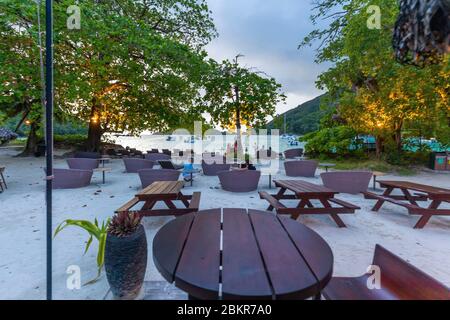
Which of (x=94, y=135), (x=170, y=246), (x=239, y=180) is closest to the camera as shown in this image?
(x=170, y=246)

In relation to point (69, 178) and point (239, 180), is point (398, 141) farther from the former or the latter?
point (69, 178)

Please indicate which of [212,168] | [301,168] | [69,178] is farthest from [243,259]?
[301,168]

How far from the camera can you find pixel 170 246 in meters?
1.55

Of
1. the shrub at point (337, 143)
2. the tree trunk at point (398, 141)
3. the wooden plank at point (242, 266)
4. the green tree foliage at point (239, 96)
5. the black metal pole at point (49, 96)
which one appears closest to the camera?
the wooden plank at point (242, 266)

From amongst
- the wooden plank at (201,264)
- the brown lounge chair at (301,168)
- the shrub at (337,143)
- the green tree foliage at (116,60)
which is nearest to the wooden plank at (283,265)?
the wooden plank at (201,264)

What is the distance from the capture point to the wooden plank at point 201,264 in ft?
3.74

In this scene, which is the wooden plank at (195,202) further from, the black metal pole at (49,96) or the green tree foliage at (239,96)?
the green tree foliage at (239,96)

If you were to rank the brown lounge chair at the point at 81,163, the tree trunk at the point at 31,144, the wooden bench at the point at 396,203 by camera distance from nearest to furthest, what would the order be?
Result: the wooden bench at the point at 396,203 < the brown lounge chair at the point at 81,163 < the tree trunk at the point at 31,144

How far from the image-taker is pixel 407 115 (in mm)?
8883

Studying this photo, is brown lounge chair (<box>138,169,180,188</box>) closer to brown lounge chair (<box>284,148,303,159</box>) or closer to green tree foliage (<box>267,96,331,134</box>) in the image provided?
green tree foliage (<box>267,96,331,134</box>)

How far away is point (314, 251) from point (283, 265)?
0.30 metres

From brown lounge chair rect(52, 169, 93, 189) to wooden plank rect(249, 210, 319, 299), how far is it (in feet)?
20.1

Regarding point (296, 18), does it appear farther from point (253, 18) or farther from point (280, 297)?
point (280, 297)
